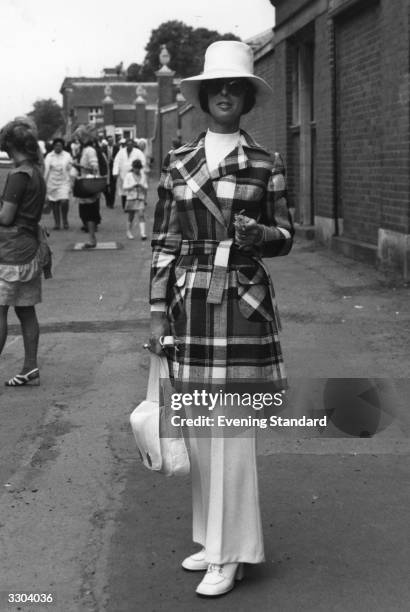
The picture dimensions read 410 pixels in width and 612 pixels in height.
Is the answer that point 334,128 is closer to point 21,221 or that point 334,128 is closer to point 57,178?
point 57,178

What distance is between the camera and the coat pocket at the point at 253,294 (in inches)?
153

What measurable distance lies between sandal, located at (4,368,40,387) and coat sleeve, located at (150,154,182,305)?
358cm

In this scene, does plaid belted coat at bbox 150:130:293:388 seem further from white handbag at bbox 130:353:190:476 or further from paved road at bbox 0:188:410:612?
paved road at bbox 0:188:410:612

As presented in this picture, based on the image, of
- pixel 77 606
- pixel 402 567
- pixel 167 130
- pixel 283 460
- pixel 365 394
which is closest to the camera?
pixel 77 606

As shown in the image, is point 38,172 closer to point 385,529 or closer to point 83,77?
point 385,529

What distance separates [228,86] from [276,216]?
1.69 feet

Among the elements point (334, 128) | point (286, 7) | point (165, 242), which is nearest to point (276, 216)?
point (165, 242)

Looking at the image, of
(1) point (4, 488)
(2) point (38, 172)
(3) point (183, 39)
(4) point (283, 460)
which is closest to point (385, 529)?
(4) point (283, 460)

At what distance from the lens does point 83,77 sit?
460ft

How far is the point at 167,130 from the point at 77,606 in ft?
159

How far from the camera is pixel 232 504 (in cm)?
390

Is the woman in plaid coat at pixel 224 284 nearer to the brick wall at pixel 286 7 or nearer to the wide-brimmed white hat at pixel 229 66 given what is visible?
the wide-brimmed white hat at pixel 229 66

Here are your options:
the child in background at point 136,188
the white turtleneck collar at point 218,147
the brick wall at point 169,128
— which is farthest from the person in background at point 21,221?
Answer: the brick wall at point 169,128

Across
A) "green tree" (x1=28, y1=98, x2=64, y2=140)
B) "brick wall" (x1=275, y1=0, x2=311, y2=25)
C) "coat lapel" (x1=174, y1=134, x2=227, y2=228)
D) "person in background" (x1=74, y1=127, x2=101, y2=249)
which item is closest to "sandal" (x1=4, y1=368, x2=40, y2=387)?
"coat lapel" (x1=174, y1=134, x2=227, y2=228)
